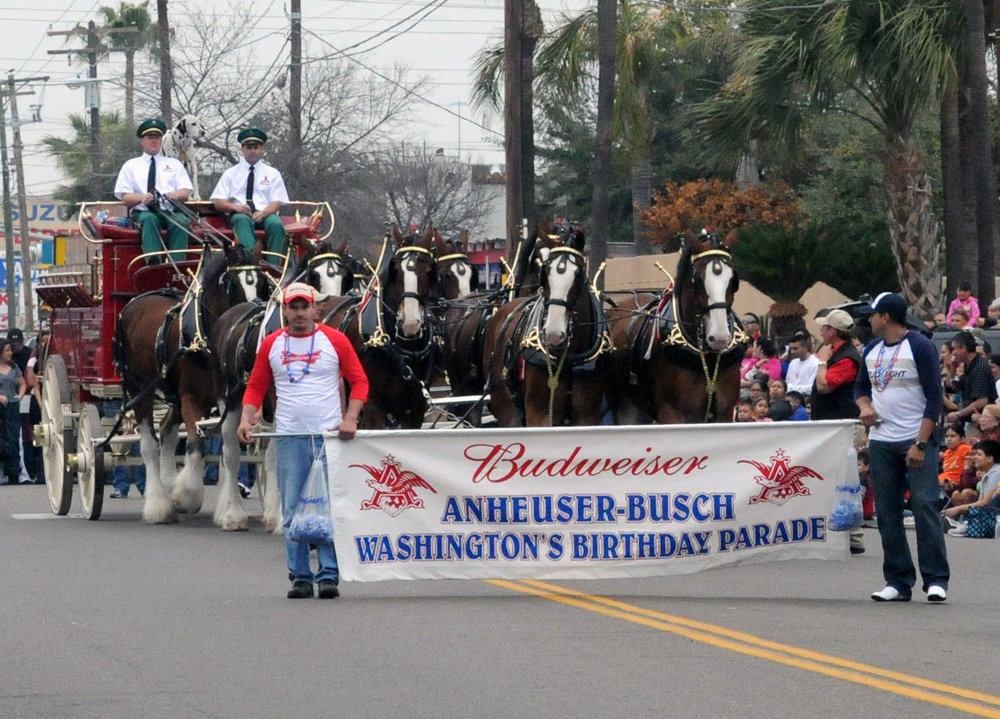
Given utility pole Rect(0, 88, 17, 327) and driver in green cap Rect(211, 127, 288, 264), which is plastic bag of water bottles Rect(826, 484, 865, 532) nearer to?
driver in green cap Rect(211, 127, 288, 264)

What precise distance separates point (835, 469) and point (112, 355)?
330 inches

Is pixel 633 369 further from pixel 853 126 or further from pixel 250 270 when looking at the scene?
pixel 853 126

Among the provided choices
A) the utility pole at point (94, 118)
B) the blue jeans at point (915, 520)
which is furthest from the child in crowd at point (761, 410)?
the utility pole at point (94, 118)

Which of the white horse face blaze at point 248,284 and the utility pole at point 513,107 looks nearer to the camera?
the white horse face blaze at point 248,284

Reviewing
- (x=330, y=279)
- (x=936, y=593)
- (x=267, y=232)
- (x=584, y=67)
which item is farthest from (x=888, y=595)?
(x=584, y=67)

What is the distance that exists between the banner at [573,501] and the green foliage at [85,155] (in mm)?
42912

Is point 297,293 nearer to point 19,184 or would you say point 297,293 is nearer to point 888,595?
point 888,595

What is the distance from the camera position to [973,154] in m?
23.9

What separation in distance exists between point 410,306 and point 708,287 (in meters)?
2.51

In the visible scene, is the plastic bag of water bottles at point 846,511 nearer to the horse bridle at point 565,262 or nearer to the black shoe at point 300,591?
the horse bridle at point 565,262

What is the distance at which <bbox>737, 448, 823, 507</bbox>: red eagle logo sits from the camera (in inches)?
440

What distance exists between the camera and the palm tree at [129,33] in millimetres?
57850

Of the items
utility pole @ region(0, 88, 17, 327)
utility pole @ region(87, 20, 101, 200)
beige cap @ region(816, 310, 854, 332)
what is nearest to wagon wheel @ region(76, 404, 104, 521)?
beige cap @ region(816, 310, 854, 332)

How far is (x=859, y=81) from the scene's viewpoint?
80.5 feet
